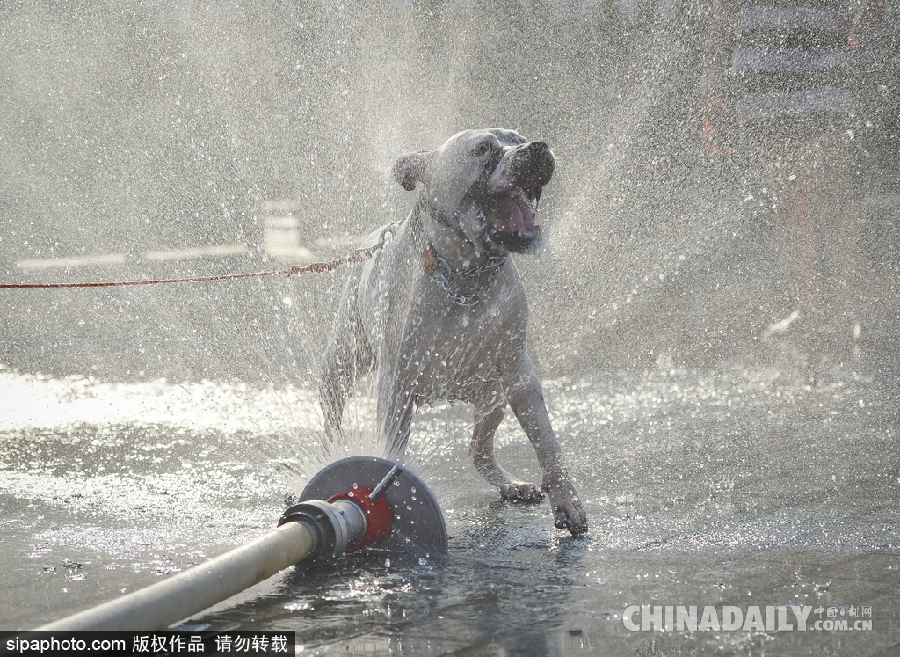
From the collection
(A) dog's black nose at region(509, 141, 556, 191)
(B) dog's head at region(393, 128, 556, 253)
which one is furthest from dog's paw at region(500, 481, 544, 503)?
(A) dog's black nose at region(509, 141, 556, 191)

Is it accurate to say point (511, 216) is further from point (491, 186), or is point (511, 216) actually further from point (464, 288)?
point (464, 288)

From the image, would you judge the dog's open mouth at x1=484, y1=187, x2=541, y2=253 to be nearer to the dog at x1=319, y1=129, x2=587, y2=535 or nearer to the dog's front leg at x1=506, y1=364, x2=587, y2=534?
the dog at x1=319, y1=129, x2=587, y2=535

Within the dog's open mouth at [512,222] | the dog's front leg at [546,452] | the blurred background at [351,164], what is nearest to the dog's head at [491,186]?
the dog's open mouth at [512,222]

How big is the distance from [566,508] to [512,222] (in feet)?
3.21

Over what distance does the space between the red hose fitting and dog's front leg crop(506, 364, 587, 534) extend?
0.67 metres

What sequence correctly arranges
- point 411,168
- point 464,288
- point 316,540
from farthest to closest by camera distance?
point 411,168 < point 464,288 < point 316,540

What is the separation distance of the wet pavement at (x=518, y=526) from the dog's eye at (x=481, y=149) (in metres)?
1.01

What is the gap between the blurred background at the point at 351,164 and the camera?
8.50 meters

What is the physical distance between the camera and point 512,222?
302 centimetres

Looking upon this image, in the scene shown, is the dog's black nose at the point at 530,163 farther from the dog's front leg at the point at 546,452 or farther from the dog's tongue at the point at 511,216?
the dog's front leg at the point at 546,452

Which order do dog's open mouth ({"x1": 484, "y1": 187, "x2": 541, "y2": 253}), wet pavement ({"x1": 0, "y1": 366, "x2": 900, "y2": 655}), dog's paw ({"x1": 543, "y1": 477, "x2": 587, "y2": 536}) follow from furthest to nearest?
dog's open mouth ({"x1": 484, "y1": 187, "x2": 541, "y2": 253}) < dog's paw ({"x1": 543, "y1": 477, "x2": 587, "y2": 536}) < wet pavement ({"x1": 0, "y1": 366, "x2": 900, "y2": 655})

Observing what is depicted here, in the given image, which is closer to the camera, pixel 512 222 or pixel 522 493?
pixel 512 222

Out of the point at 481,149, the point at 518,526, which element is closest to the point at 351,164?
the point at 481,149

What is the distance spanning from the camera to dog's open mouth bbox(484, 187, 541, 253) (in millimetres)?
2959
